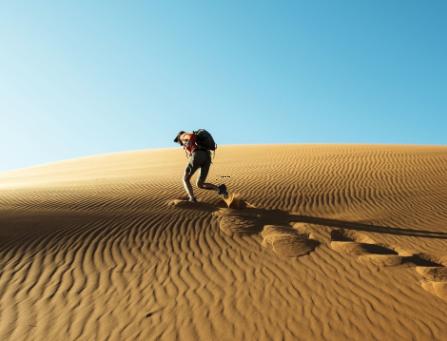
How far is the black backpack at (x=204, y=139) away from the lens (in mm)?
10000

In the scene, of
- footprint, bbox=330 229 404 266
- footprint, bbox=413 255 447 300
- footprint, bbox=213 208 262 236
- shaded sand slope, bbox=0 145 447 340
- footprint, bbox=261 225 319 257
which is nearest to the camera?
shaded sand slope, bbox=0 145 447 340

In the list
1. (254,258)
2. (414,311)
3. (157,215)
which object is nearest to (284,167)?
(157,215)

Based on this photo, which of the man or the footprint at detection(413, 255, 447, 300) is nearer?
the footprint at detection(413, 255, 447, 300)

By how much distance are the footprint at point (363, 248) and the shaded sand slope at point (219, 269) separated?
1.1 inches

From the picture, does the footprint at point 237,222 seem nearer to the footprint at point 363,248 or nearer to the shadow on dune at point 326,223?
the shadow on dune at point 326,223

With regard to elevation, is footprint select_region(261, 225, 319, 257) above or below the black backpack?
below

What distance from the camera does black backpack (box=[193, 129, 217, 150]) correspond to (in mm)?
10000

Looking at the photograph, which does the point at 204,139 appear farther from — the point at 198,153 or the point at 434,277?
the point at 434,277

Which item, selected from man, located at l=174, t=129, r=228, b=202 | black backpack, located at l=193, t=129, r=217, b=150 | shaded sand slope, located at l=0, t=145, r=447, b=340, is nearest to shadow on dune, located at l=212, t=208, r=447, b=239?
shaded sand slope, located at l=0, t=145, r=447, b=340

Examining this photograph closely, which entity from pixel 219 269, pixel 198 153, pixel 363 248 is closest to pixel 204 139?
pixel 198 153

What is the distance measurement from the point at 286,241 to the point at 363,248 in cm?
128

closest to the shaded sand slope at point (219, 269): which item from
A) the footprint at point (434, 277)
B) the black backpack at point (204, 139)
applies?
the footprint at point (434, 277)

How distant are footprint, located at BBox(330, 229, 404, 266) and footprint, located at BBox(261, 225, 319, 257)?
464mm

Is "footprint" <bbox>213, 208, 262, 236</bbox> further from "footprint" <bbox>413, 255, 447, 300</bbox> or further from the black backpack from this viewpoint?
"footprint" <bbox>413, 255, 447, 300</bbox>
